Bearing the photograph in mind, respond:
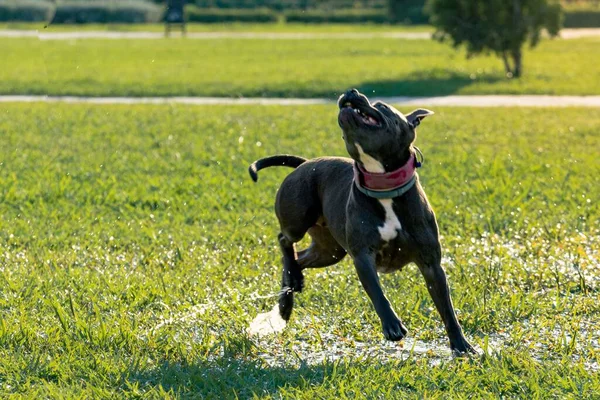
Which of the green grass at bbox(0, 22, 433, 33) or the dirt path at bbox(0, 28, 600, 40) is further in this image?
the green grass at bbox(0, 22, 433, 33)

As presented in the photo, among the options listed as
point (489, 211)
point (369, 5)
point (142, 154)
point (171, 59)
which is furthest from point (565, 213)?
point (369, 5)

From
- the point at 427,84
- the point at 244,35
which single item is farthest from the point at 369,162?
the point at 244,35

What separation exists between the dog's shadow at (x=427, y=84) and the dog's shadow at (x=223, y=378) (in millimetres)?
11528

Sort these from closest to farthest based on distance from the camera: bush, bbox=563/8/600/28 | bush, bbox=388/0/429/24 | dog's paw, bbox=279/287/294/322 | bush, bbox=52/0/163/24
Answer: dog's paw, bbox=279/287/294/322, bush, bbox=52/0/163/24, bush, bbox=563/8/600/28, bush, bbox=388/0/429/24

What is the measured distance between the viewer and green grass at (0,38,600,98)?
17500 millimetres

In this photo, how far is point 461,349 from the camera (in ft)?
15.4

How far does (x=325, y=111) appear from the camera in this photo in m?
14.4

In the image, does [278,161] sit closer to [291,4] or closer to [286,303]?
[286,303]

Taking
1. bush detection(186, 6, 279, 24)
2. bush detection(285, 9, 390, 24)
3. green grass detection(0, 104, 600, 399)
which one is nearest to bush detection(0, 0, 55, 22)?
bush detection(186, 6, 279, 24)

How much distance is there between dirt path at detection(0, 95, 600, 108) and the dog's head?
11.0m

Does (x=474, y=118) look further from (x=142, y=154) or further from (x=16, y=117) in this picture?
(x=16, y=117)

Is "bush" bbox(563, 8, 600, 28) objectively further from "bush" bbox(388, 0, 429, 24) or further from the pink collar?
the pink collar

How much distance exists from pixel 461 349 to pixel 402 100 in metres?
11.8

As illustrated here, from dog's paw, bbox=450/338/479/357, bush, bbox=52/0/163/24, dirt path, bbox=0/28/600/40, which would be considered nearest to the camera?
dog's paw, bbox=450/338/479/357
